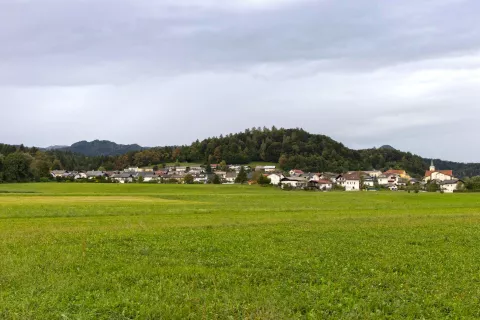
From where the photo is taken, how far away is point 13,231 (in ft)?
85.4

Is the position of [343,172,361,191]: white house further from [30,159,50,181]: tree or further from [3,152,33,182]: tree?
[3,152,33,182]: tree

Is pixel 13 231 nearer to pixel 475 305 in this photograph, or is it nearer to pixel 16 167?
pixel 475 305

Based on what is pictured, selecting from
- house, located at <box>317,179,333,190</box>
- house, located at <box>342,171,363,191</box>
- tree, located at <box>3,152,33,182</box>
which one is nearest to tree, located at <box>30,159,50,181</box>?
tree, located at <box>3,152,33,182</box>

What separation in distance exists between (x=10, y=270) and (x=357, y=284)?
11600 millimetres

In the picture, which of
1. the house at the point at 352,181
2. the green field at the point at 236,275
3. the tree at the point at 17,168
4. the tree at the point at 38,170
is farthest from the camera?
the house at the point at 352,181

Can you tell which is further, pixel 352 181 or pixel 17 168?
pixel 352 181

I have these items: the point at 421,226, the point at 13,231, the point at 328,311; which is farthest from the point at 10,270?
the point at 421,226

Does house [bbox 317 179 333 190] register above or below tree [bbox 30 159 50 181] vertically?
below

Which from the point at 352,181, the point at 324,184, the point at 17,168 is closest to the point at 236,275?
the point at 17,168

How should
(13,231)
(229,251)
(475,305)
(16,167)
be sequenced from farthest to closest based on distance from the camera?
1. (16,167)
2. (13,231)
3. (229,251)
4. (475,305)

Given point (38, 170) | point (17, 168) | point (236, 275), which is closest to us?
point (236, 275)

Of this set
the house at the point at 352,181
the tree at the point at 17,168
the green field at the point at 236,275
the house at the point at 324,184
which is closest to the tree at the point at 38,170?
the tree at the point at 17,168

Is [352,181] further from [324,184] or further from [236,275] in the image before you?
[236,275]

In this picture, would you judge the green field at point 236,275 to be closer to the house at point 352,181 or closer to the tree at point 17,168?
the tree at point 17,168
